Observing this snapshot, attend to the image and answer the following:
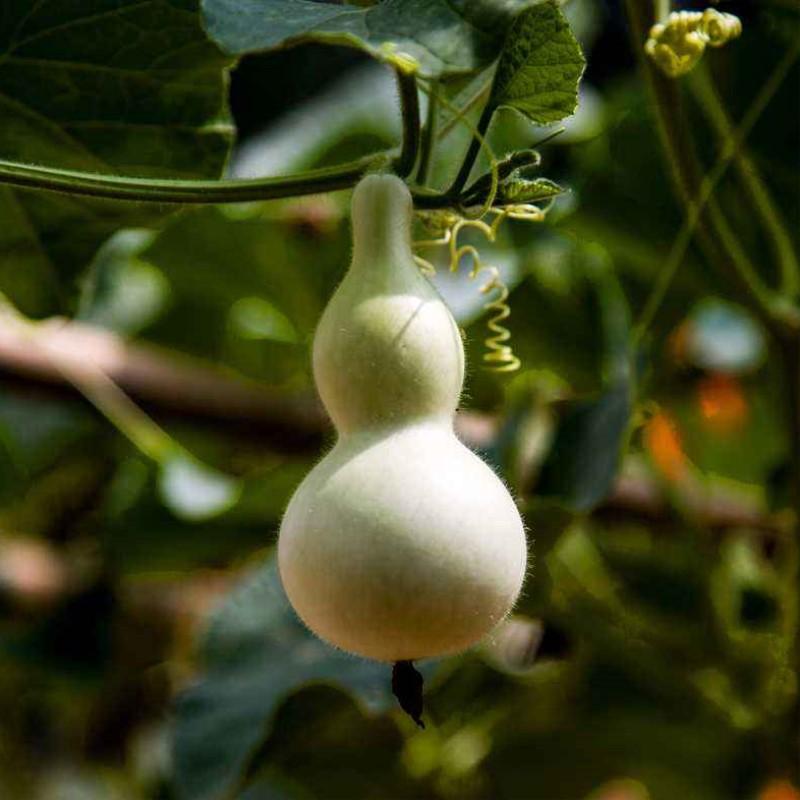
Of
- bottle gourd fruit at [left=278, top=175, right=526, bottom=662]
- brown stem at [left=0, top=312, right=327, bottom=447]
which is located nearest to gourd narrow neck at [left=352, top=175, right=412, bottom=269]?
bottle gourd fruit at [left=278, top=175, right=526, bottom=662]

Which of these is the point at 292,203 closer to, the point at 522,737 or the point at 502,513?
the point at 522,737

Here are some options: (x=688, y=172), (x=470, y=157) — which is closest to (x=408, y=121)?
(x=470, y=157)

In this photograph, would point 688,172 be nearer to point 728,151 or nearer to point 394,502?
point 728,151

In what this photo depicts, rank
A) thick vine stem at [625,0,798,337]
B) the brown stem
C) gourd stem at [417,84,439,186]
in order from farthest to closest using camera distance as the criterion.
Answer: the brown stem
thick vine stem at [625,0,798,337]
gourd stem at [417,84,439,186]

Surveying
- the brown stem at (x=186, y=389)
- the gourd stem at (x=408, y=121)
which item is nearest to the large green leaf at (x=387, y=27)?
the gourd stem at (x=408, y=121)

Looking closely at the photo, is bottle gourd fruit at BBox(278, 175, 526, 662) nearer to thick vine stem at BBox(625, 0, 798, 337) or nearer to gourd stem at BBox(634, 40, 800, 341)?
Result: thick vine stem at BBox(625, 0, 798, 337)

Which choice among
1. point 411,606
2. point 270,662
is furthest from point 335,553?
point 270,662
